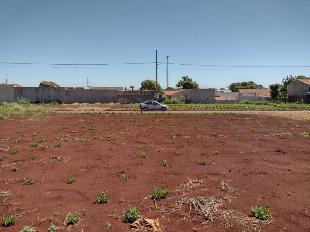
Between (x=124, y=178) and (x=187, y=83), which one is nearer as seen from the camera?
(x=124, y=178)

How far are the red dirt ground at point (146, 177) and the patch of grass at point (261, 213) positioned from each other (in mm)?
140

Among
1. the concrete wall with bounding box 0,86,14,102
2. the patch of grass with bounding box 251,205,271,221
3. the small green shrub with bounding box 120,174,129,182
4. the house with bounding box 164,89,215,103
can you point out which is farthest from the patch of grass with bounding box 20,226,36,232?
the house with bounding box 164,89,215,103

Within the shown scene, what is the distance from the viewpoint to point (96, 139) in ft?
63.8

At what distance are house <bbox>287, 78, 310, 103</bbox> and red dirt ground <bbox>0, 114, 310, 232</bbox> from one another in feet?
207

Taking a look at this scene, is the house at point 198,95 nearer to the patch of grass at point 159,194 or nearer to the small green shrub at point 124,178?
the small green shrub at point 124,178

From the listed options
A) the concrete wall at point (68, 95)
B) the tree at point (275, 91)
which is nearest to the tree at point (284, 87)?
the tree at point (275, 91)

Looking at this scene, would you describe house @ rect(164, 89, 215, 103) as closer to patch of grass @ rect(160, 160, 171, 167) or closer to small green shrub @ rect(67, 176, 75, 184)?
patch of grass @ rect(160, 160, 171, 167)

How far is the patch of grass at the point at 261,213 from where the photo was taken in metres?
7.74

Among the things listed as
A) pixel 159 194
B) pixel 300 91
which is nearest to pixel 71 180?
pixel 159 194

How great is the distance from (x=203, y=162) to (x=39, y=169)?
534 centimetres

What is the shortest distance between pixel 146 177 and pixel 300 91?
77.9 meters

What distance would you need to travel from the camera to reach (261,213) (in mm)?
7812

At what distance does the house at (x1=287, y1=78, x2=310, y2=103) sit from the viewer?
7781 centimetres

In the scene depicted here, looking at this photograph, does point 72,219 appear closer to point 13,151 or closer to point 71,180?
point 71,180
